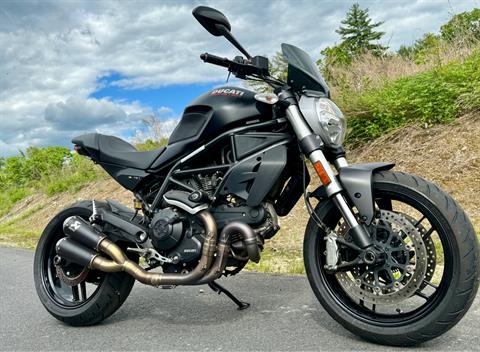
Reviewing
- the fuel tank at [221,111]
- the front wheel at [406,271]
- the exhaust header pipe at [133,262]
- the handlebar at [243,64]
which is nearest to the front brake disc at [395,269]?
the front wheel at [406,271]

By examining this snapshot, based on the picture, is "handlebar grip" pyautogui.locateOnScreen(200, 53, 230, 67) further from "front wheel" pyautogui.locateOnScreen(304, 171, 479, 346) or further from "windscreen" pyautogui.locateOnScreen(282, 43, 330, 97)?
"front wheel" pyautogui.locateOnScreen(304, 171, 479, 346)

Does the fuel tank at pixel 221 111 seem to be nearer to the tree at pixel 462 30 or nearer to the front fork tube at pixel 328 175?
the front fork tube at pixel 328 175

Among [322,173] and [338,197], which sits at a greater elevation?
[322,173]

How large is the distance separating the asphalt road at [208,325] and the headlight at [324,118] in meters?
1.26

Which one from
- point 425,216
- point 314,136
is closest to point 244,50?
point 314,136

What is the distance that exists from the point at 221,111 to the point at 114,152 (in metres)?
1.03

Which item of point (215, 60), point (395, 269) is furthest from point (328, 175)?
point (215, 60)

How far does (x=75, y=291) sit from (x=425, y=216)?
2.77 meters

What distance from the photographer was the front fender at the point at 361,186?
9.87ft

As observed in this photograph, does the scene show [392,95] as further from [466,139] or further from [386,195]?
[386,195]

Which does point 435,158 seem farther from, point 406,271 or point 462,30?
point 406,271

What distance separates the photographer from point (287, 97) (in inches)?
131

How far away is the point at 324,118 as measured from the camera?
10.6ft

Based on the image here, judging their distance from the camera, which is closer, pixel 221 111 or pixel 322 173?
pixel 322 173
